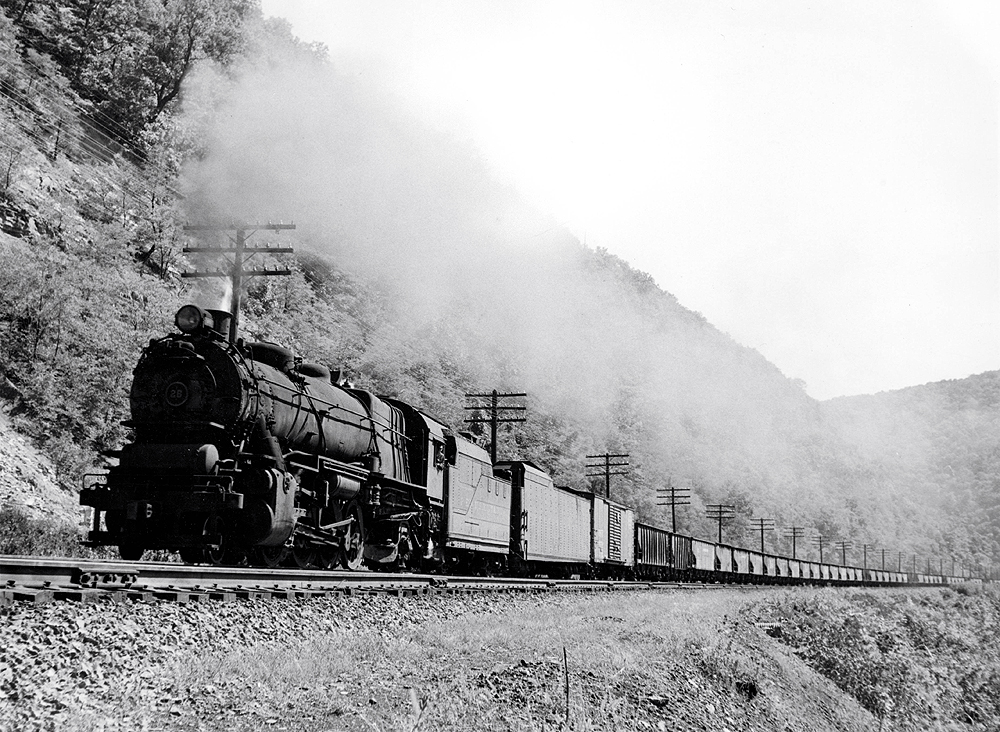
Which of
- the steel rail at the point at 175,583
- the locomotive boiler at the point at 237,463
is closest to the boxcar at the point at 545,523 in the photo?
the locomotive boiler at the point at 237,463

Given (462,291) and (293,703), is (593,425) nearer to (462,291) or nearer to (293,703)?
(462,291)

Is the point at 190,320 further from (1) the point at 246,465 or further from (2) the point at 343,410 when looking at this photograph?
(2) the point at 343,410

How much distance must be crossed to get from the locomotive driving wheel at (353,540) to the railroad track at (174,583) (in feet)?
3.84

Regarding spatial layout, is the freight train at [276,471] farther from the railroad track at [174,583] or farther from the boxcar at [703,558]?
the boxcar at [703,558]

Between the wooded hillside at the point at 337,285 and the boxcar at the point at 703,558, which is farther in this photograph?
the boxcar at the point at 703,558

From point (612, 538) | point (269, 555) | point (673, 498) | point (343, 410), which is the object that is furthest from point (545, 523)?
point (673, 498)

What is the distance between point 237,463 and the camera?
11.6 m

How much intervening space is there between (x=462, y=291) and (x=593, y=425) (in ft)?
68.3

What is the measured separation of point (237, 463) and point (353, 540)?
3.21m

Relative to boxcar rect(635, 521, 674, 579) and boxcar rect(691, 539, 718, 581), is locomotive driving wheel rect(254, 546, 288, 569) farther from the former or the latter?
boxcar rect(691, 539, 718, 581)

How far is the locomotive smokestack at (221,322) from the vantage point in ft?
40.8

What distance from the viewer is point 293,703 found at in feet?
17.9

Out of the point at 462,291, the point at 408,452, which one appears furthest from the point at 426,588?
the point at 462,291

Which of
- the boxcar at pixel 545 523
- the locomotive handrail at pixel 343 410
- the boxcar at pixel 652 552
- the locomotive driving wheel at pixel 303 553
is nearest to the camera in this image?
the locomotive handrail at pixel 343 410
